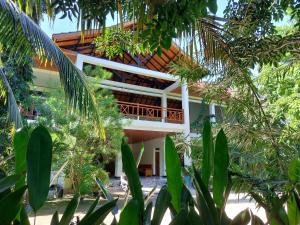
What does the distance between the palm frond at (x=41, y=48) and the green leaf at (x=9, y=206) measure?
3203 millimetres

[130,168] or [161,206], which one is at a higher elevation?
[130,168]

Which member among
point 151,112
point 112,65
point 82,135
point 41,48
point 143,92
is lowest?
point 82,135

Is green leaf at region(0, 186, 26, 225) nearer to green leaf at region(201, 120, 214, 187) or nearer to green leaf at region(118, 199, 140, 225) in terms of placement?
green leaf at region(118, 199, 140, 225)

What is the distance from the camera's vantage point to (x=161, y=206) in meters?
0.93

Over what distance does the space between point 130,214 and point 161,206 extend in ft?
0.73

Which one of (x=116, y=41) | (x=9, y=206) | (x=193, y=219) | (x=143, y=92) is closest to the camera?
(x=9, y=206)

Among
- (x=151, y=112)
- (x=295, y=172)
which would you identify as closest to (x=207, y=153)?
(x=295, y=172)

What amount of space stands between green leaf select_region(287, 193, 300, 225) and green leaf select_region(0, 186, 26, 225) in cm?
85

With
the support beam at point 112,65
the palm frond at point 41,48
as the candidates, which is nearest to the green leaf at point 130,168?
the palm frond at point 41,48

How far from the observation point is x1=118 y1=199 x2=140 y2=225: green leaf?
0.72 meters

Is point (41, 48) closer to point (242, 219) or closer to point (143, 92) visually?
point (242, 219)

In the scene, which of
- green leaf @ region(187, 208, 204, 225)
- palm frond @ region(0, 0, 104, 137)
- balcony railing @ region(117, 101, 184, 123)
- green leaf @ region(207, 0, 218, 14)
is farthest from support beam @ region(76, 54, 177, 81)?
green leaf @ region(187, 208, 204, 225)

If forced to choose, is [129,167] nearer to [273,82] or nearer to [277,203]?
[277,203]

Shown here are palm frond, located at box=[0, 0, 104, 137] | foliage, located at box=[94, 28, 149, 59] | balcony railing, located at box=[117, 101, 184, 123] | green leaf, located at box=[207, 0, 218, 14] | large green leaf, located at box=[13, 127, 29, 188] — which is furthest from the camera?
balcony railing, located at box=[117, 101, 184, 123]
